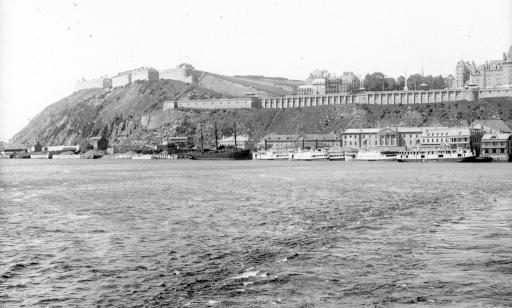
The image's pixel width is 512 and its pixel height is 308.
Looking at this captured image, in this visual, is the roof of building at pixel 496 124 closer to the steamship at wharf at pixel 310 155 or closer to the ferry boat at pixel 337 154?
the ferry boat at pixel 337 154

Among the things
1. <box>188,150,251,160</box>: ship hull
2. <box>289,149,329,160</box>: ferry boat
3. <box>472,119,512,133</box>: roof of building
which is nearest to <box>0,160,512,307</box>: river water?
<box>289,149,329,160</box>: ferry boat

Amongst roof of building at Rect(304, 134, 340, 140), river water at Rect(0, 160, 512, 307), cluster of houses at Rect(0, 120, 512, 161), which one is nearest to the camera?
river water at Rect(0, 160, 512, 307)

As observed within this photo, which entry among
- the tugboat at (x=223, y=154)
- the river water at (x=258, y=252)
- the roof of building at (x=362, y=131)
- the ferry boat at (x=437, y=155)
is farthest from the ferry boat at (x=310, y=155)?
the river water at (x=258, y=252)

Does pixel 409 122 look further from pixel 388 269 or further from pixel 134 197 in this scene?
pixel 388 269

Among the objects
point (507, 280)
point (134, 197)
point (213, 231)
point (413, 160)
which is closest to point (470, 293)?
point (507, 280)

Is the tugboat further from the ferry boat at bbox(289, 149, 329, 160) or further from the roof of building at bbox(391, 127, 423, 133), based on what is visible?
the roof of building at bbox(391, 127, 423, 133)

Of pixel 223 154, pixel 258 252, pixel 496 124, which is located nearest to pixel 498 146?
pixel 496 124
